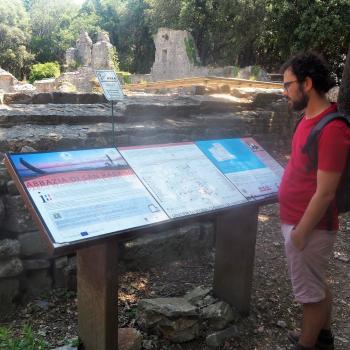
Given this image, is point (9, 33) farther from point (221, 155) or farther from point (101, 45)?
point (221, 155)

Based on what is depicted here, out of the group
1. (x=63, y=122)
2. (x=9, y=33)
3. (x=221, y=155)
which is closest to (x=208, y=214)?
(x=221, y=155)

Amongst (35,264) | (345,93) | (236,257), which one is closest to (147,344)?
(236,257)

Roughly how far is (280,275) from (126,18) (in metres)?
36.2

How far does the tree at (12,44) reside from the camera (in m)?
36.7

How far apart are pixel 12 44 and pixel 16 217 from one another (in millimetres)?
38696

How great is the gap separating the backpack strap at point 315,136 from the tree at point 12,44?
38316 mm

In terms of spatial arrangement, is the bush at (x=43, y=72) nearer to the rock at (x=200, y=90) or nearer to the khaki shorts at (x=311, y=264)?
the rock at (x=200, y=90)

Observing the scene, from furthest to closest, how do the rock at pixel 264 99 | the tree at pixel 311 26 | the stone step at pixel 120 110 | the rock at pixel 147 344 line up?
1. the tree at pixel 311 26
2. the rock at pixel 264 99
3. the stone step at pixel 120 110
4. the rock at pixel 147 344

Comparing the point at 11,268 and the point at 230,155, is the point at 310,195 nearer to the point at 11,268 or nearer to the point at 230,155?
the point at 230,155

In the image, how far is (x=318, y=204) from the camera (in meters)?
1.95

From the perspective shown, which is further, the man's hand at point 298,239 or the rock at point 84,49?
the rock at point 84,49

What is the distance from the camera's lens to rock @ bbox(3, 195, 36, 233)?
303 centimetres

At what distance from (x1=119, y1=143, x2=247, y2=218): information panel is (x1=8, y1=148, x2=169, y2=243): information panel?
0.24 ft

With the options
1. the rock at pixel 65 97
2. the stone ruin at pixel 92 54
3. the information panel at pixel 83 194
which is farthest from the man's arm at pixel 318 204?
the stone ruin at pixel 92 54
